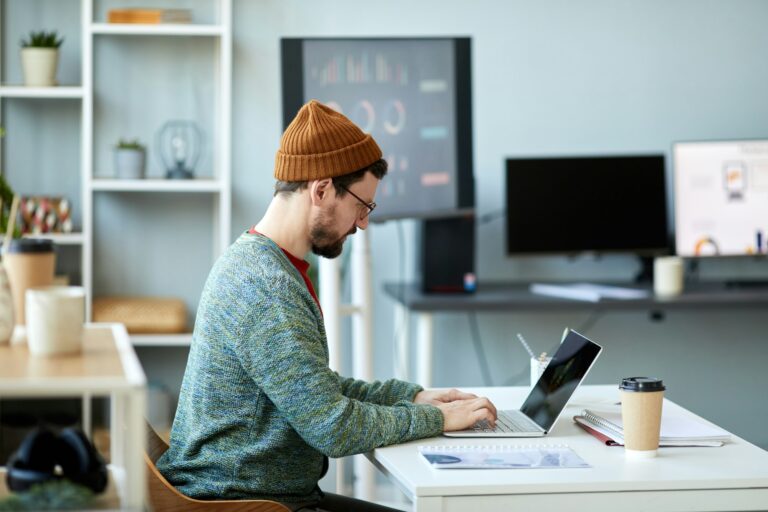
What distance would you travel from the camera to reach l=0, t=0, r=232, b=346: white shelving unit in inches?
152

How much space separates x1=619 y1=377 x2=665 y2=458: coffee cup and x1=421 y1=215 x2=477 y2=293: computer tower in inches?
75.5

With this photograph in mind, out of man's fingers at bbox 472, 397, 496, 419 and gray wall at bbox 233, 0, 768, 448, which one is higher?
gray wall at bbox 233, 0, 768, 448

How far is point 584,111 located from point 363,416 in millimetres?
2671

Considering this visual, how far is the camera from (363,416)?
1.85m

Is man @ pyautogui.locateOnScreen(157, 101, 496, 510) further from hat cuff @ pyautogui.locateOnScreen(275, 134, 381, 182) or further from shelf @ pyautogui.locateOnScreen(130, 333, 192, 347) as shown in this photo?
shelf @ pyautogui.locateOnScreen(130, 333, 192, 347)

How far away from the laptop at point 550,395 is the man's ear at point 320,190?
0.49m

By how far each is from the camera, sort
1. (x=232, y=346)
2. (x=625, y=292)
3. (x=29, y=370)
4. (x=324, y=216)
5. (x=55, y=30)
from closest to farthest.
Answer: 1. (x=29, y=370)
2. (x=232, y=346)
3. (x=324, y=216)
4. (x=625, y=292)
5. (x=55, y=30)

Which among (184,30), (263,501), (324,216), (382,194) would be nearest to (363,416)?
(263,501)

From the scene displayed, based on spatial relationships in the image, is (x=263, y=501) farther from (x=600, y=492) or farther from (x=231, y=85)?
(x=231, y=85)

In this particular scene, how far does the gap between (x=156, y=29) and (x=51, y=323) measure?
2543 millimetres

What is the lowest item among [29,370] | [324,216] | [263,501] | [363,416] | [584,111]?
[263,501]

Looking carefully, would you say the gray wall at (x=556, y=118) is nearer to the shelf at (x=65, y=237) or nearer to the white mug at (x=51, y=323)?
the shelf at (x=65, y=237)

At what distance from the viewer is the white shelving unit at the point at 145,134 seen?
12.6ft

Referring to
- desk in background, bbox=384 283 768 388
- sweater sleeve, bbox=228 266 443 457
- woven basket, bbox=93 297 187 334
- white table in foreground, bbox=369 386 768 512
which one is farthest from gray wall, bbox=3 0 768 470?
white table in foreground, bbox=369 386 768 512
